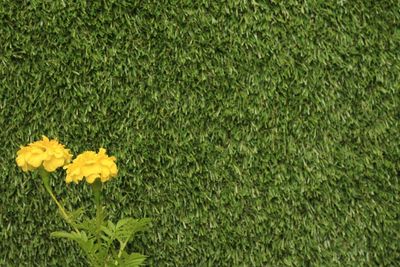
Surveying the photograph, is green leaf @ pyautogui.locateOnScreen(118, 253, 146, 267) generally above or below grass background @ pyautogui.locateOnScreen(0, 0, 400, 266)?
below

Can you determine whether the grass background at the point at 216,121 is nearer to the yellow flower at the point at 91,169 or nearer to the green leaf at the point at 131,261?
the green leaf at the point at 131,261

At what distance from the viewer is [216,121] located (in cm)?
226

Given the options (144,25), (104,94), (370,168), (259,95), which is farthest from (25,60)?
(370,168)

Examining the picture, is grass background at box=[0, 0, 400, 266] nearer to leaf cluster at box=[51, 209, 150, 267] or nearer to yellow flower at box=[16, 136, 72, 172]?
leaf cluster at box=[51, 209, 150, 267]

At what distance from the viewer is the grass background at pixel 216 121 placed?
2172 mm

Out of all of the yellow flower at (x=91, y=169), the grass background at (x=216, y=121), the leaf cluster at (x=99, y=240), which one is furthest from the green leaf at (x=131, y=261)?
the grass background at (x=216, y=121)

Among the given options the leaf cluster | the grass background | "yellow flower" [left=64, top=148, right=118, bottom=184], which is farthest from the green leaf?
the grass background

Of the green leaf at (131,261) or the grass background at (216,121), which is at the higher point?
the grass background at (216,121)

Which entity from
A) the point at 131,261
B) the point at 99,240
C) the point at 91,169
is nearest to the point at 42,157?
the point at 91,169

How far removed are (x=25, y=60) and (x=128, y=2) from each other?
0.43 meters

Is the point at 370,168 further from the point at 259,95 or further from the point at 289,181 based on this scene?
the point at 259,95

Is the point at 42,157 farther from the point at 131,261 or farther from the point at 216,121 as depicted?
the point at 216,121

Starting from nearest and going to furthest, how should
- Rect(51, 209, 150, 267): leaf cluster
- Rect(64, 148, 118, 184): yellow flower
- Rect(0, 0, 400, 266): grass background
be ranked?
1. Rect(64, 148, 118, 184): yellow flower
2. Rect(51, 209, 150, 267): leaf cluster
3. Rect(0, 0, 400, 266): grass background

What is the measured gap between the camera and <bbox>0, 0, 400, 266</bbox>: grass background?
217 centimetres
